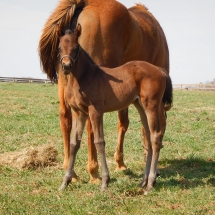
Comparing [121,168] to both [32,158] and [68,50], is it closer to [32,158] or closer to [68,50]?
[32,158]

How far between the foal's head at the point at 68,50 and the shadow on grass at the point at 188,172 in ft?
6.70

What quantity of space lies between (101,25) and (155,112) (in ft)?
4.88

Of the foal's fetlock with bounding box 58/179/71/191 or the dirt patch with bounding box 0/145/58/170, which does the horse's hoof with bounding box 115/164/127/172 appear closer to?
the dirt patch with bounding box 0/145/58/170

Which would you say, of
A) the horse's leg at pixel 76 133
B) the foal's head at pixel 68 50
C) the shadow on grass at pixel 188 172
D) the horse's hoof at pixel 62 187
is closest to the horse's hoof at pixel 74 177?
the horse's leg at pixel 76 133

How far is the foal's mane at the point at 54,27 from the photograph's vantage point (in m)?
5.65

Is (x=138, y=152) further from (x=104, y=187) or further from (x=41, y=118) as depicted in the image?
(x=41, y=118)

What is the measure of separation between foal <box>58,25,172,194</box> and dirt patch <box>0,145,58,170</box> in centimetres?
125

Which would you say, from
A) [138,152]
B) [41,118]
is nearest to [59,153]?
[138,152]

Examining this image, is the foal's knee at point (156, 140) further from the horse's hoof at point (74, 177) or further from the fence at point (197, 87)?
the fence at point (197, 87)

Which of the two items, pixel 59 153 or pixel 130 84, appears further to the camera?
pixel 59 153

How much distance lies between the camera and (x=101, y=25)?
5719 mm

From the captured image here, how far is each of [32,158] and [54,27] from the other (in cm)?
215

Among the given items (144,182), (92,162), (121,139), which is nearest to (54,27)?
(92,162)

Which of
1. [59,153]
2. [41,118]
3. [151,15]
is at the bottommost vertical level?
[41,118]
